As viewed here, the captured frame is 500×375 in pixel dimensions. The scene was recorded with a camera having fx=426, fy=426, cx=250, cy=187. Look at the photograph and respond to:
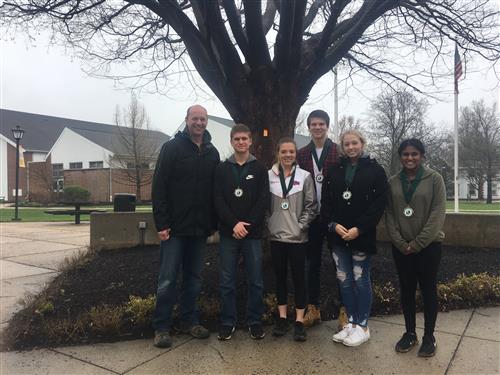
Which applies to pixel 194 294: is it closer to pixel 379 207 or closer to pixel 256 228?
pixel 256 228

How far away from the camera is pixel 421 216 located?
3.71 metres

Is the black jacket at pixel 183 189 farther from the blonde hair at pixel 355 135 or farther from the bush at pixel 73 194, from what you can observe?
the bush at pixel 73 194

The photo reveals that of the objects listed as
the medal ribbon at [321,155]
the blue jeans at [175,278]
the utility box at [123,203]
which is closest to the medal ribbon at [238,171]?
the blue jeans at [175,278]

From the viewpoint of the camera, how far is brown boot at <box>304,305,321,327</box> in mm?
4273

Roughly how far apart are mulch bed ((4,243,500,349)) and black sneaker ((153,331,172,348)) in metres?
0.26

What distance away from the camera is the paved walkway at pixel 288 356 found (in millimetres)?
3408

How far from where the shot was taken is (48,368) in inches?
136

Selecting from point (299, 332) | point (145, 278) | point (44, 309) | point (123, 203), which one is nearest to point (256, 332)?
point (299, 332)

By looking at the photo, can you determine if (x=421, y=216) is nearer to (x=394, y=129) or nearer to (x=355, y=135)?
(x=355, y=135)

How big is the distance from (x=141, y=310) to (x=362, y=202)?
2.44 m

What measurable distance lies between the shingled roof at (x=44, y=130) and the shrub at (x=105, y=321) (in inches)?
1675

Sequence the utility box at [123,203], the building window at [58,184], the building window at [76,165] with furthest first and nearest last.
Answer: the building window at [76,165], the building window at [58,184], the utility box at [123,203]

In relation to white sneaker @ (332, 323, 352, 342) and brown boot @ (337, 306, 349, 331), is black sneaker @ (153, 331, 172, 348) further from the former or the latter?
brown boot @ (337, 306, 349, 331)

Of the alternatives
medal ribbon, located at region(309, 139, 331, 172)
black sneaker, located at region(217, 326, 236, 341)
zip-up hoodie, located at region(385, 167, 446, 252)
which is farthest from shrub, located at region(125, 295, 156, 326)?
zip-up hoodie, located at region(385, 167, 446, 252)
